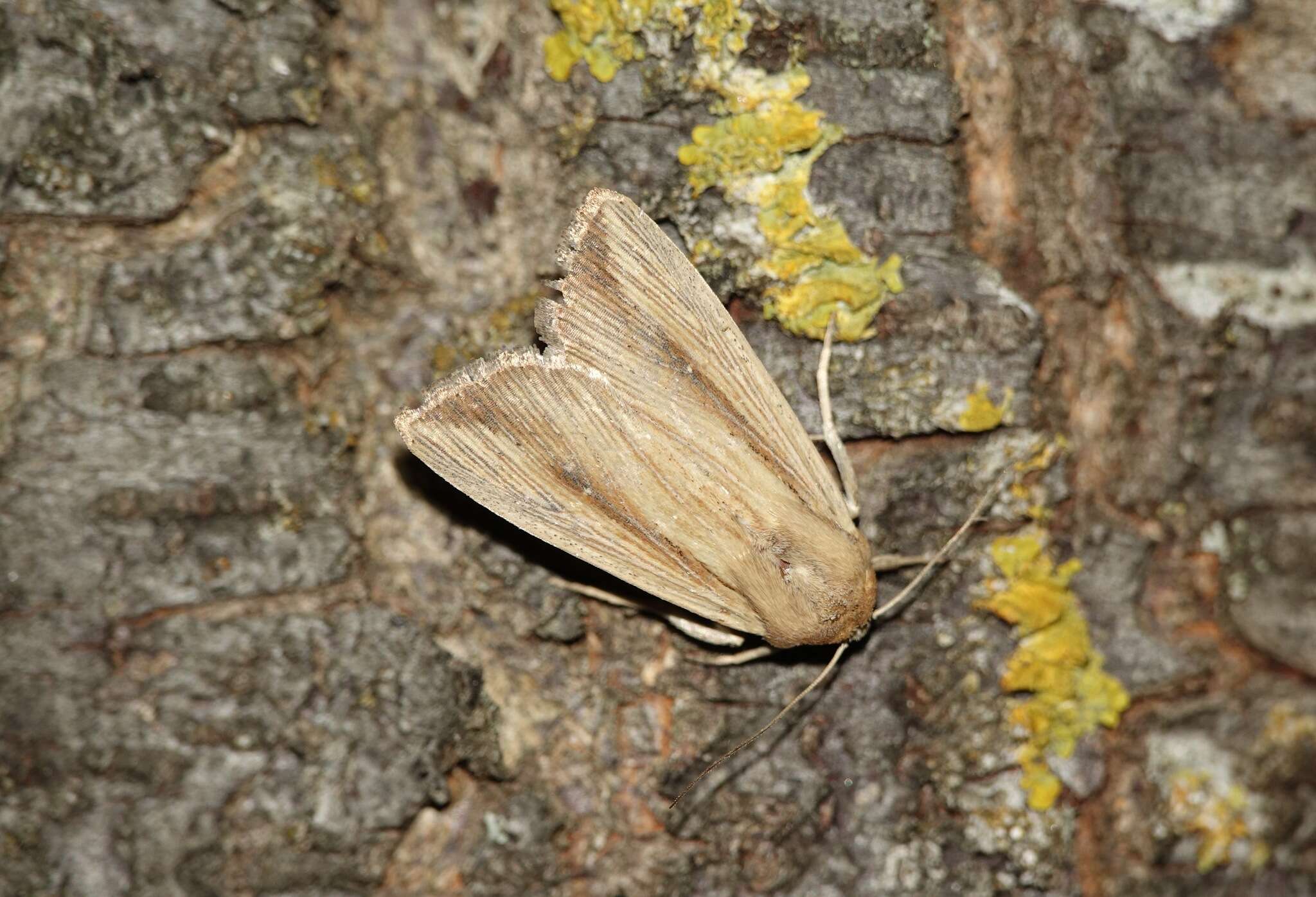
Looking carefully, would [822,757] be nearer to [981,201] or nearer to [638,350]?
[638,350]

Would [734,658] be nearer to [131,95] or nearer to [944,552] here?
[944,552]

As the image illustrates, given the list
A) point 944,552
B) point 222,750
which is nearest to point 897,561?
point 944,552

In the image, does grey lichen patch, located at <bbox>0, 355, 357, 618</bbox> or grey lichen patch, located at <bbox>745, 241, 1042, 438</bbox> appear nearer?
grey lichen patch, located at <bbox>0, 355, 357, 618</bbox>

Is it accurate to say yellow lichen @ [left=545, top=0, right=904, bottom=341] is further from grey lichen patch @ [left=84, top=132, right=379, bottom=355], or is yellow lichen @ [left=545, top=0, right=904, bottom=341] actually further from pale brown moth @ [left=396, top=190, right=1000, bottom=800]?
grey lichen patch @ [left=84, top=132, right=379, bottom=355]

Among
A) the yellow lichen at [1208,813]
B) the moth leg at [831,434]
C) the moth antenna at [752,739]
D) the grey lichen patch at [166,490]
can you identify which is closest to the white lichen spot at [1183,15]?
the moth leg at [831,434]

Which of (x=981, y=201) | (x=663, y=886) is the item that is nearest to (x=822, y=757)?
(x=663, y=886)

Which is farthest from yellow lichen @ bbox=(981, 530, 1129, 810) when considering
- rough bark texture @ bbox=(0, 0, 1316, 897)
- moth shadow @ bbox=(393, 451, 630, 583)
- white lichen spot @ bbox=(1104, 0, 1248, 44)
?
white lichen spot @ bbox=(1104, 0, 1248, 44)
